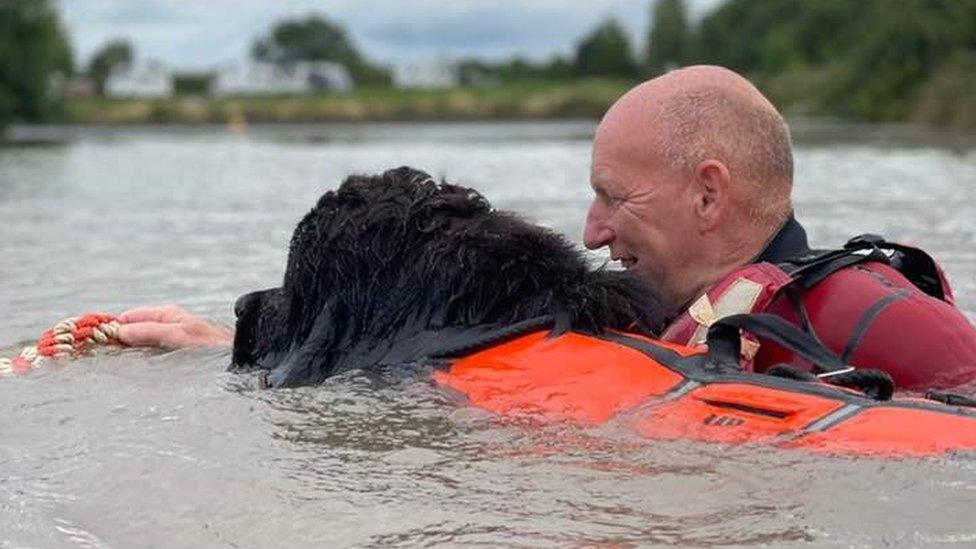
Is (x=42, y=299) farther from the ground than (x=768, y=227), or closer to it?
closer to it

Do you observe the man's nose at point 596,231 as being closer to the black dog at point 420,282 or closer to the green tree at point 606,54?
the black dog at point 420,282

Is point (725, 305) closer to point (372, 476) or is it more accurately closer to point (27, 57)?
point (372, 476)

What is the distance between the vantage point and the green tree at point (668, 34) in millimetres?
121188

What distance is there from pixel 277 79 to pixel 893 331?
453ft

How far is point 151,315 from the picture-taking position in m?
5.76

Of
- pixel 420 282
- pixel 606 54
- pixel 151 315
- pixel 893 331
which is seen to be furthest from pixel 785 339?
pixel 606 54

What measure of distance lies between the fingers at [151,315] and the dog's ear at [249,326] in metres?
0.74

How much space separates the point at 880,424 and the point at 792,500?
337 mm

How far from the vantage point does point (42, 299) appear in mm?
7961

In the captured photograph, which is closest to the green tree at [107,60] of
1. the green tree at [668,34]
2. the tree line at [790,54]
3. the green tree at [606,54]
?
the tree line at [790,54]

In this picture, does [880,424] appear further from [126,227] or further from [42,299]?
[126,227]

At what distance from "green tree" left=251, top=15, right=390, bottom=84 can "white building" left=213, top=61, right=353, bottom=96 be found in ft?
41.2

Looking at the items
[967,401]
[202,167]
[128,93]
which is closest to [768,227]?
[967,401]

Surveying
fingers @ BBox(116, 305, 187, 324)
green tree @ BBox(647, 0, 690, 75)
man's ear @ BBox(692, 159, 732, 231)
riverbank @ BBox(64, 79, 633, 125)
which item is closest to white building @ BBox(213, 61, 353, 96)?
green tree @ BBox(647, 0, 690, 75)
